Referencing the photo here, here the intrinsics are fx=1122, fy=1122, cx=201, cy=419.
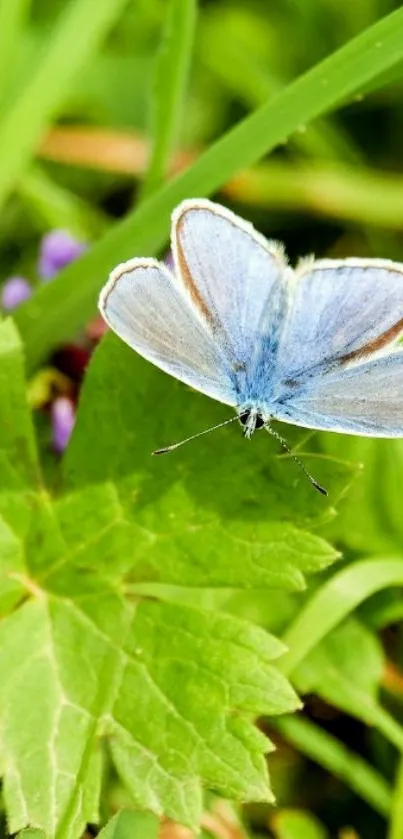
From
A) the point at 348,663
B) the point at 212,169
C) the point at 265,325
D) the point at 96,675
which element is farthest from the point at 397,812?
the point at 212,169

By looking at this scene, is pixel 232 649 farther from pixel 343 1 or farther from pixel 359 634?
pixel 343 1

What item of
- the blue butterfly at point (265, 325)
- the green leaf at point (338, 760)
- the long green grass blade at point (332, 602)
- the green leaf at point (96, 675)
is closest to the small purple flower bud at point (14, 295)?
the green leaf at point (96, 675)

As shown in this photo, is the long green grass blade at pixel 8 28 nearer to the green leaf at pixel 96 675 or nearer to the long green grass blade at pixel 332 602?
the green leaf at pixel 96 675

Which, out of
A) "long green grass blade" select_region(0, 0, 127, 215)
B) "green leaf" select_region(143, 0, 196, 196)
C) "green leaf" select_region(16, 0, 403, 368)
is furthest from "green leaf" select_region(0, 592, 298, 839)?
"long green grass blade" select_region(0, 0, 127, 215)

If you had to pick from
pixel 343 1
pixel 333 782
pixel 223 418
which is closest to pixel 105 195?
pixel 343 1

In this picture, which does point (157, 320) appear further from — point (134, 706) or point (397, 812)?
point (397, 812)

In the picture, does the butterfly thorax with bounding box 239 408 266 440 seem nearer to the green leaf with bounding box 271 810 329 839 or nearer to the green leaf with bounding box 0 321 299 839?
the green leaf with bounding box 0 321 299 839
